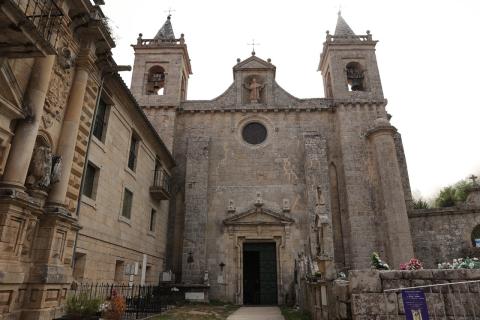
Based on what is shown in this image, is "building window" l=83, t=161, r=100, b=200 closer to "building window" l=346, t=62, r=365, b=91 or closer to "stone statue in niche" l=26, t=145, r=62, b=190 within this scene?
"stone statue in niche" l=26, t=145, r=62, b=190

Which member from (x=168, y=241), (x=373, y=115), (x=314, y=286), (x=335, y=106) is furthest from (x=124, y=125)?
(x=373, y=115)

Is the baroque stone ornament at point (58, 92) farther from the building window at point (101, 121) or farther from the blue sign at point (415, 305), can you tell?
the blue sign at point (415, 305)

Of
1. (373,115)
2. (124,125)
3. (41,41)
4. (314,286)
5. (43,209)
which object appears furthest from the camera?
(373,115)

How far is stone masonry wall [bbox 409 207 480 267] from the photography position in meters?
17.5

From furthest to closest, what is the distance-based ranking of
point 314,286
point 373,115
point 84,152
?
point 373,115 < point 314,286 < point 84,152

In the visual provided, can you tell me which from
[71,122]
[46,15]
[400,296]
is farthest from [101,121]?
[400,296]

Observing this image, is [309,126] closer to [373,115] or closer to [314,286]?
[373,115]

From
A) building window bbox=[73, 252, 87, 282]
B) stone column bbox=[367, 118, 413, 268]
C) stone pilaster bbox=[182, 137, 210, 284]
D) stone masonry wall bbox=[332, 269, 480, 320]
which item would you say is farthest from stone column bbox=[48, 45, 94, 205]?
stone column bbox=[367, 118, 413, 268]

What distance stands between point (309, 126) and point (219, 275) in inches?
404

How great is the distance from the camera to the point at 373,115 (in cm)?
2020

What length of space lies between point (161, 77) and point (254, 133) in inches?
298

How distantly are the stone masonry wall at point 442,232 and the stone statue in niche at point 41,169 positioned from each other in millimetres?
17854

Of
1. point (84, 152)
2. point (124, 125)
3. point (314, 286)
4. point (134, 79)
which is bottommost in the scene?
point (314, 286)

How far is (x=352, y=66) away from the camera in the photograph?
22.7 m
